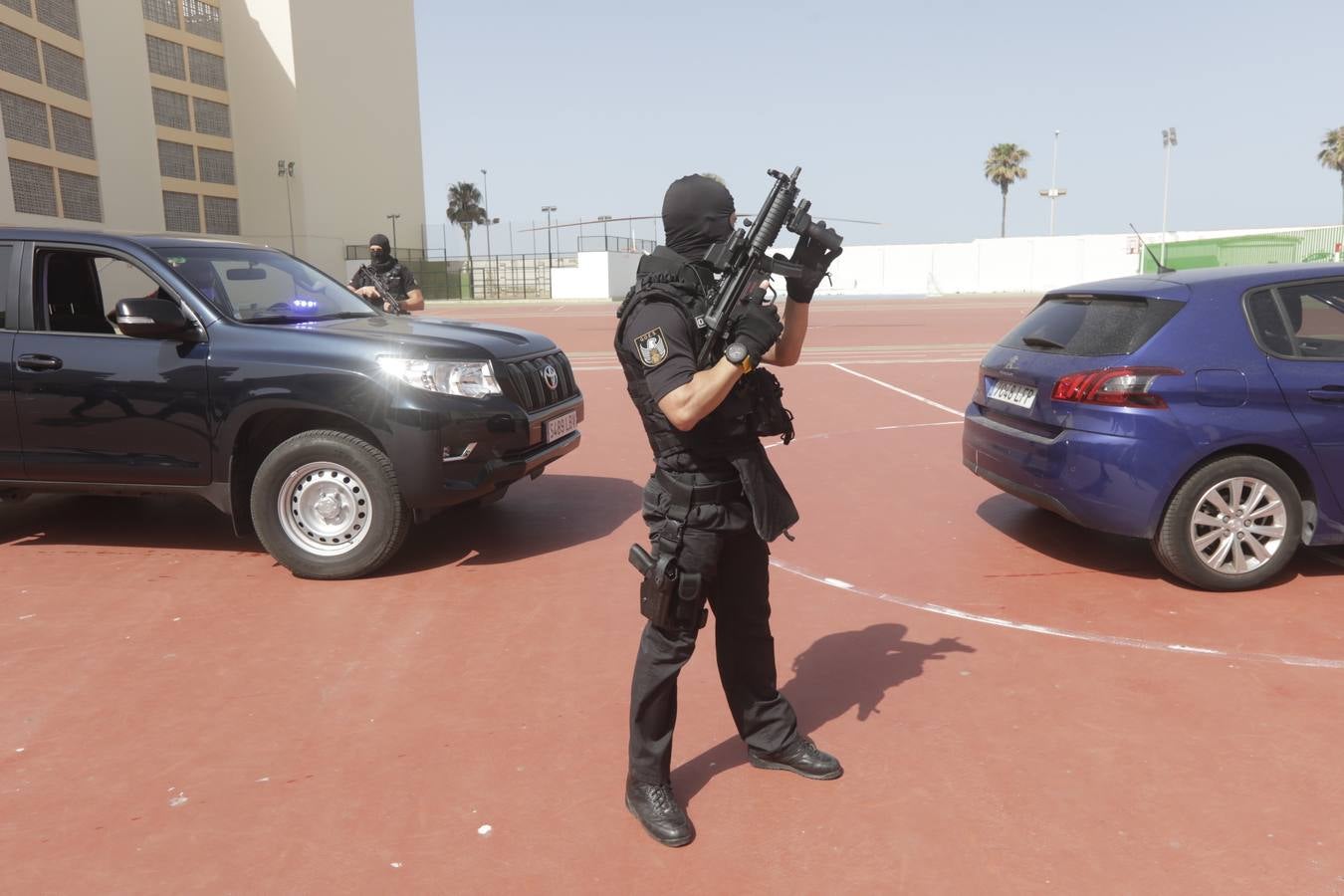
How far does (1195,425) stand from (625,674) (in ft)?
9.76

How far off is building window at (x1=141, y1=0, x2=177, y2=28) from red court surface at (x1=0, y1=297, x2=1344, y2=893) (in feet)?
186

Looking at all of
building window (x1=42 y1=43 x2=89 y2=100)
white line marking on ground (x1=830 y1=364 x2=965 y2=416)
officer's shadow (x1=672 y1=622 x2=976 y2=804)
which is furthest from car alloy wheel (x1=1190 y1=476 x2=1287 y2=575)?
building window (x1=42 y1=43 x2=89 y2=100)

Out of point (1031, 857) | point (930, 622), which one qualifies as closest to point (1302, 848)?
point (1031, 857)

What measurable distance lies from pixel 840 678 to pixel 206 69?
6431cm

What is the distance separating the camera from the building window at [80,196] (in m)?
43.1

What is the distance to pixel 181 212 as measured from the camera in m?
55.2

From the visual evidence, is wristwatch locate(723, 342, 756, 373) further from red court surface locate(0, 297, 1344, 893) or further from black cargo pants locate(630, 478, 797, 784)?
red court surface locate(0, 297, 1344, 893)

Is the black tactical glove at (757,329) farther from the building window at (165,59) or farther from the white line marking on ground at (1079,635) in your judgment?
the building window at (165,59)

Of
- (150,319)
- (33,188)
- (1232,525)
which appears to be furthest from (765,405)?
(33,188)

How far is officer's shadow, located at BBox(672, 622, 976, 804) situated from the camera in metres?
3.39

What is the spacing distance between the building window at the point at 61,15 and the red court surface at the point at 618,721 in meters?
45.5

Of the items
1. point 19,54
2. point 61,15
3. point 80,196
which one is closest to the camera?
point 19,54

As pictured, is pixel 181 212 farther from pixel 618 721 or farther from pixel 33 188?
pixel 618 721

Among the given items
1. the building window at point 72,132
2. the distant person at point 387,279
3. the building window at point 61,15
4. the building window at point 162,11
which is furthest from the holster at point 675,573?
the building window at point 162,11
